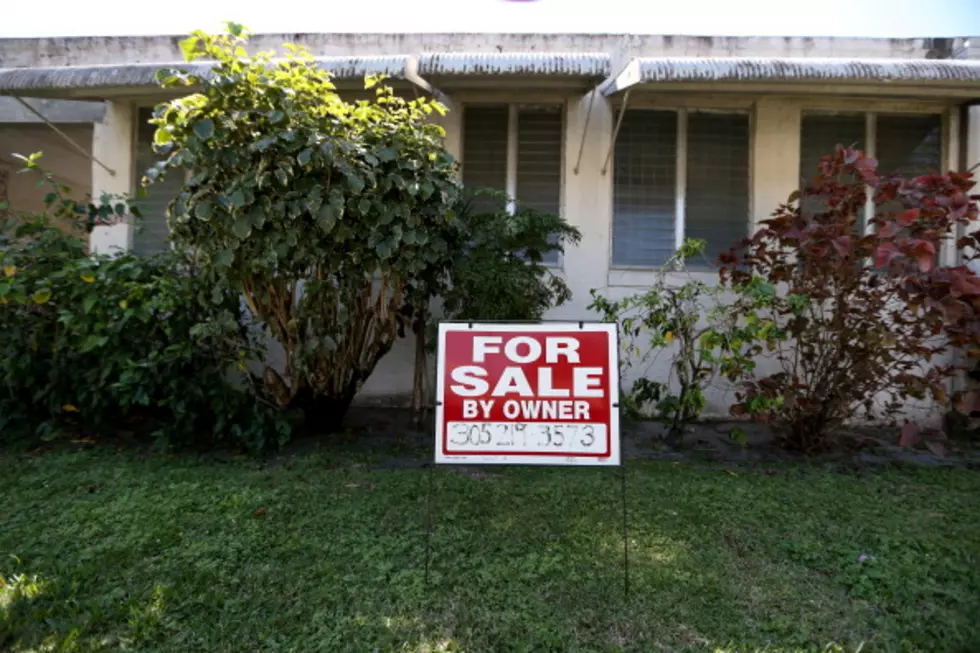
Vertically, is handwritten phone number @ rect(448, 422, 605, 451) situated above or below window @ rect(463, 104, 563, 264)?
below

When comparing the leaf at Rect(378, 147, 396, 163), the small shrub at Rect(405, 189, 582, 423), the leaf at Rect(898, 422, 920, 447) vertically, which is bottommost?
the leaf at Rect(898, 422, 920, 447)

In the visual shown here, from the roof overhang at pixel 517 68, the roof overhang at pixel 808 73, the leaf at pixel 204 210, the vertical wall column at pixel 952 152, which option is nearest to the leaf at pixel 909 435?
the vertical wall column at pixel 952 152

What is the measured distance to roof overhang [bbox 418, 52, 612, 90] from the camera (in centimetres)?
523

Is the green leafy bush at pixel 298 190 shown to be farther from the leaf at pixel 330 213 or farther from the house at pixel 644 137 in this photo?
the house at pixel 644 137

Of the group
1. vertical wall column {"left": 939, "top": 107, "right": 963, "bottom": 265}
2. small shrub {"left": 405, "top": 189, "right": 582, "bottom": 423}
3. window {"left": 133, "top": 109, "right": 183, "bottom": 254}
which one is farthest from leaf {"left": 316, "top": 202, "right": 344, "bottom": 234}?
vertical wall column {"left": 939, "top": 107, "right": 963, "bottom": 265}

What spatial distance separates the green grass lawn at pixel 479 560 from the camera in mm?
2596

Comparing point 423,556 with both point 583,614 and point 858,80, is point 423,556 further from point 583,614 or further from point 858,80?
point 858,80

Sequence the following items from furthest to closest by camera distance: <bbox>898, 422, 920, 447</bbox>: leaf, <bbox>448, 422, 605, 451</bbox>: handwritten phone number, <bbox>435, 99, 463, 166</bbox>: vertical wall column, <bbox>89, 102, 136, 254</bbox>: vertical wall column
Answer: <bbox>89, 102, 136, 254</bbox>: vertical wall column, <bbox>435, 99, 463, 166</bbox>: vertical wall column, <bbox>898, 422, 920, 447</bbox>: leaf, <bbox>448, 422, 605, 451</bbox>: handwritten phone number

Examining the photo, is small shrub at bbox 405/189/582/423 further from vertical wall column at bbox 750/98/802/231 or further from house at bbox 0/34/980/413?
vertical wall column at bbox 750/98/802/231

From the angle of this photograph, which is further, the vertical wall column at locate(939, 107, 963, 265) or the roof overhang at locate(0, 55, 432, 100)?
the vertical wall column at locate(939, 107, 963, 265)

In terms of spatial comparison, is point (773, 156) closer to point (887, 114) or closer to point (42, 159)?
point (887, 114)

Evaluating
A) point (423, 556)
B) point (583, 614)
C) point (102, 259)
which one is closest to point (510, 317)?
point (423, 556)

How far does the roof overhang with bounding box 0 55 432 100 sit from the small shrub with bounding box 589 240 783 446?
274 cm

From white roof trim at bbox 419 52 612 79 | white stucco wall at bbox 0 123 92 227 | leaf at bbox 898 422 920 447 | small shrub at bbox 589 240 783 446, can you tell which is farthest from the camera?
white stucco wall at bbox 0 123 92 227
